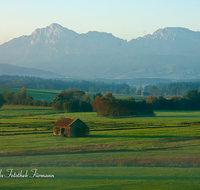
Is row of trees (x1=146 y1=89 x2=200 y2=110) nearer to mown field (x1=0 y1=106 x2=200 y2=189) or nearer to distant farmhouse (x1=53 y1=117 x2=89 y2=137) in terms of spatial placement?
distant farmhouse (x1=53 y1=117 x2=89 y2=137)

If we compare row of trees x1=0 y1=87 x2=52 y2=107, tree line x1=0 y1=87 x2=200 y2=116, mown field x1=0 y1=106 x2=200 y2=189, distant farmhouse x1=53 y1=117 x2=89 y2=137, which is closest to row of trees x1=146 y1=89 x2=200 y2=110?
tree line x1=0 y1=87 x2=200 y2=116

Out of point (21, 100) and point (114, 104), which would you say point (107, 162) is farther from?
point (21, 100)

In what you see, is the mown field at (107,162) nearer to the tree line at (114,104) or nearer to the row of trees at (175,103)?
the tree line at (114,104)

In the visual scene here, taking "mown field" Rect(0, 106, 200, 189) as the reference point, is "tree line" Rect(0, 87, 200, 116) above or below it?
above

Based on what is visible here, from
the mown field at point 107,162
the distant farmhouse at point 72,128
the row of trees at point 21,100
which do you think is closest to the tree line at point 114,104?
the row of trees at point 21,100

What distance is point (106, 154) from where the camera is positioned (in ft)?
107

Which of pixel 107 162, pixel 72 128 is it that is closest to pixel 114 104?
pixel 72 128

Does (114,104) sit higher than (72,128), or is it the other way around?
(114,104)

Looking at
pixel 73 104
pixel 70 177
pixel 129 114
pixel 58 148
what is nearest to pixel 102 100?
pixel 129 114

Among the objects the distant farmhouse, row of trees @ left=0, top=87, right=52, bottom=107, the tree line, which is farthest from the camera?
row of trees @ left=0, top=87, right=52, bottom=107

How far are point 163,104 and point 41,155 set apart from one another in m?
91.0

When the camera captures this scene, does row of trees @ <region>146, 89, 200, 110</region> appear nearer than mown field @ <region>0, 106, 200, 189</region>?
No

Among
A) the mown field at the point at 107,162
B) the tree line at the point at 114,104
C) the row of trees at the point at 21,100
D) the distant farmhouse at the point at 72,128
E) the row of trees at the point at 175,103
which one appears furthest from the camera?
the row of trees at the point at 21,100

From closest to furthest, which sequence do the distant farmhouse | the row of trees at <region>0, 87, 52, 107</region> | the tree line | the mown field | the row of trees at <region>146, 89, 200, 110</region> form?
1. the mown field
2. the distant farmhouse
3. the tree line
4. the row of trees at <region>146, 89, 200, 110</region>
5. the row of trees at <region>0, 87, 52, 107</region>
